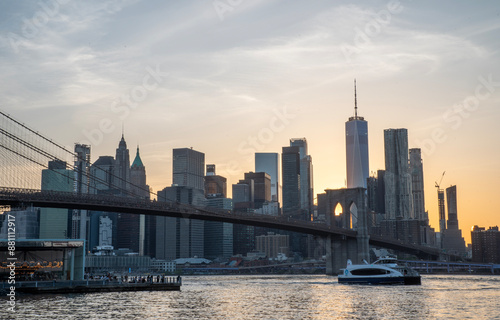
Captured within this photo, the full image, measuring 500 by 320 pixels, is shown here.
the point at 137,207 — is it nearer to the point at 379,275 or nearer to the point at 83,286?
the point at 83,286

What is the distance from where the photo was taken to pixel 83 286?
60562 millimetres

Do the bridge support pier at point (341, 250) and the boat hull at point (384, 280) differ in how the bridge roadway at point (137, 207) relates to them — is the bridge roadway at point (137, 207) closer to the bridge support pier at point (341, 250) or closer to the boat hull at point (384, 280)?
the bridge support pier at point (341, 250)

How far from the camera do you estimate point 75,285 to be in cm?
6022

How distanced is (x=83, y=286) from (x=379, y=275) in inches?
1431

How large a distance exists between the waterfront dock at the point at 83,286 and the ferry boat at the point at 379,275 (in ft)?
77.8

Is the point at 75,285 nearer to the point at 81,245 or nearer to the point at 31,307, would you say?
the point at 81,245

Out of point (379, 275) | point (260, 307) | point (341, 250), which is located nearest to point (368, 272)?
point (379, 275)

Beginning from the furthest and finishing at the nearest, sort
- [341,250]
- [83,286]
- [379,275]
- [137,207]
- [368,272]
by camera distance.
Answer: [341,250]
[368,272]
[137,207]
[379,275]
[83,286]

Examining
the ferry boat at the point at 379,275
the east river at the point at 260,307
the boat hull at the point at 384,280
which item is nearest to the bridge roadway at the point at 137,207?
the east river at the point at 260,307

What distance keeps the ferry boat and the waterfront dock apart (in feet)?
77.8

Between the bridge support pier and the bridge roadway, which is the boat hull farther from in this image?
the bridge support pier

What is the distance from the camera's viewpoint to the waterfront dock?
2238 inches

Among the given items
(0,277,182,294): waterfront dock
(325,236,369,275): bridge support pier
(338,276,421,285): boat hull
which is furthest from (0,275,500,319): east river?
(325,236,369,275): bridge support pier

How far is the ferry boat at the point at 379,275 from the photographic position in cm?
7900
